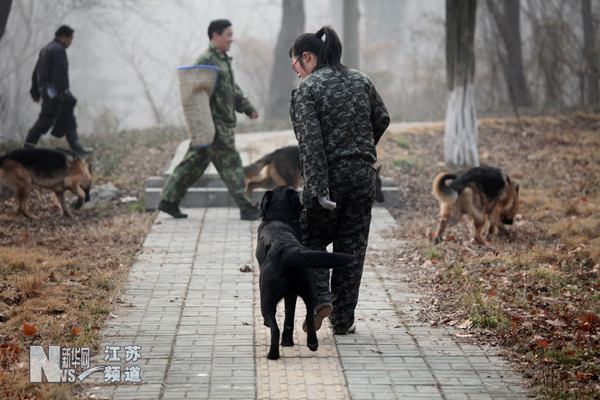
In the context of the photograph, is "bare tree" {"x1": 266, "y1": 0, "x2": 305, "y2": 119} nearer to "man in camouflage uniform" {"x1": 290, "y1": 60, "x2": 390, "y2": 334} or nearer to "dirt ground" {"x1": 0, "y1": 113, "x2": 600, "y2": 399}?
"dirt ground" {"x1": 0, "y1": 113, "x2": 600, "y2": 399}

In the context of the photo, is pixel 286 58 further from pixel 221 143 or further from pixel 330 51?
pixel 330 51

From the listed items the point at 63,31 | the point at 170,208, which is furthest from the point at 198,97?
the point at 63,31

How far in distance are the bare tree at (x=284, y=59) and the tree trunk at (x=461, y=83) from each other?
910cm

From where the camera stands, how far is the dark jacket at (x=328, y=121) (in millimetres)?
3951

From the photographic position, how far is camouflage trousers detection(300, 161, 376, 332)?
4.06m

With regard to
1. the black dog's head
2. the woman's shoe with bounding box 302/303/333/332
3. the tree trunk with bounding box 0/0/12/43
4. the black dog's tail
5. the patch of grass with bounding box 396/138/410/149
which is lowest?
the patch of grass with bounding box 396/138/410/149

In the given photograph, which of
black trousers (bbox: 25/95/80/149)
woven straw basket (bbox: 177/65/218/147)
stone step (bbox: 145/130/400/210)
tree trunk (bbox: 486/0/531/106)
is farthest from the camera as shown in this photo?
tree trunk (bbox: 486/0/531/106)

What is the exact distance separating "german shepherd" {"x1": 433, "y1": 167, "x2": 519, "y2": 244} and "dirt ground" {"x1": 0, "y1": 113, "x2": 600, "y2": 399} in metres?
0.34

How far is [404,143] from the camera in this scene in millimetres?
13047

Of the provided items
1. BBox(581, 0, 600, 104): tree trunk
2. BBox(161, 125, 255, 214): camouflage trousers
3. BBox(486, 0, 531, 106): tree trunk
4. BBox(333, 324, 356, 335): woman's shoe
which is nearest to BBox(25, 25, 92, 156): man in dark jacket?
BBox(161, 125, 255, 214): camouflage trousers

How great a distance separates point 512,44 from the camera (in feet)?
58.3

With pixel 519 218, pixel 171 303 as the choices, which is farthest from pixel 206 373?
pixel 519 218

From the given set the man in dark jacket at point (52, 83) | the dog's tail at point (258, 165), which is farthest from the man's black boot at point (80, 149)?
the dog's tail at point (258, 165)

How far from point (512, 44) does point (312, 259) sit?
16221mm
